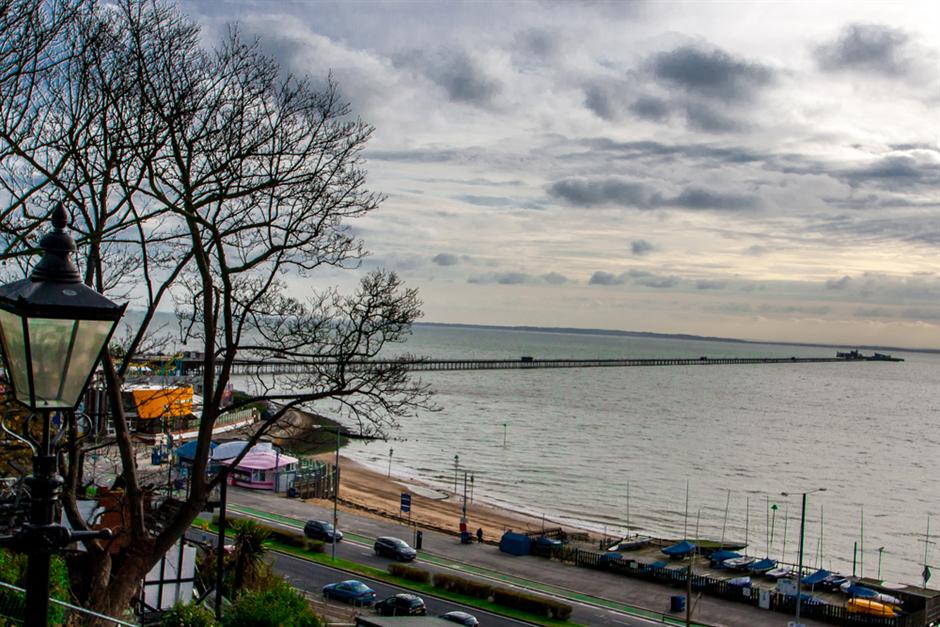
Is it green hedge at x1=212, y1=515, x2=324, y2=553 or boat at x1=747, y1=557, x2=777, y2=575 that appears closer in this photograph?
green hedge at x1=212, y1=515, x2=324, y2=553

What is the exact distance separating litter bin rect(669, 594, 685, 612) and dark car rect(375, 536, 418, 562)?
39.9 ft

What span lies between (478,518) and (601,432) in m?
44.3

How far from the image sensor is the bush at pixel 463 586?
3412cm

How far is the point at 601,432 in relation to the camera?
9856cm

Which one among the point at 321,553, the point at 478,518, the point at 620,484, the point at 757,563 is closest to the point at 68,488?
the point at 321,553

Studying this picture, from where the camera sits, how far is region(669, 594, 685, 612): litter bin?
35.9 metres

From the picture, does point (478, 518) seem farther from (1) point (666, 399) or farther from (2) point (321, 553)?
(1) point (666, 399)

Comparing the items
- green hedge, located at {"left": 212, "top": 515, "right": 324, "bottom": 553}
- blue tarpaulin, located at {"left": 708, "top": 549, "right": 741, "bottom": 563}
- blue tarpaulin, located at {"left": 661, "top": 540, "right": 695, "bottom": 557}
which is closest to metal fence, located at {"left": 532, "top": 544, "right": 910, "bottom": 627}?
blue tarpaulin, located at {"left": 661, "top": 540, "right": 695, "bottom": 557}

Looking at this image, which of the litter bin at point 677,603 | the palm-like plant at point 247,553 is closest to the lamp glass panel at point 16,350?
the palm-like plant at point 247,553

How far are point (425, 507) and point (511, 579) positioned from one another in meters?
21.5

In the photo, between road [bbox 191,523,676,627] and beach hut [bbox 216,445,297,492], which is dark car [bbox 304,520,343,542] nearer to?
road [bbox 191,523,676,627]

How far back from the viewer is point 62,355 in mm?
4246

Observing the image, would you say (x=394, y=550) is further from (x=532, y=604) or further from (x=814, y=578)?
(x=814, y=578)

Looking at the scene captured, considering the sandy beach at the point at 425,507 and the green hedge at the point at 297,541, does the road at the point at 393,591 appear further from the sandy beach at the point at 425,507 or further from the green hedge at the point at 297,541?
the sandy beach at the point at 425,507
